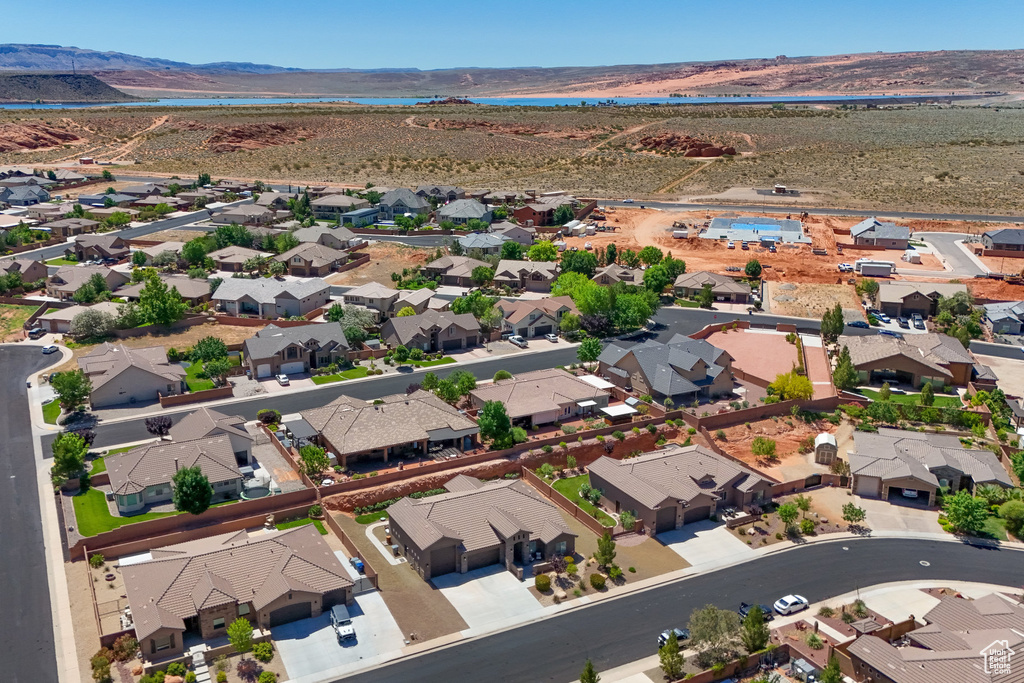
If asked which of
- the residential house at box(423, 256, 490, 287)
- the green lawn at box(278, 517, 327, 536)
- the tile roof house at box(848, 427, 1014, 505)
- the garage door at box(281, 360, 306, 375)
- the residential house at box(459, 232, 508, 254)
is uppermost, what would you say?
the residential house at box(459, 232, 508, 254)

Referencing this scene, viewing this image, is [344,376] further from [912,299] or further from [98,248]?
[912,299]

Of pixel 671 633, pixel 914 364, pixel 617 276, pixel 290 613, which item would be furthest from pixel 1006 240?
Answer: pixel 290 613

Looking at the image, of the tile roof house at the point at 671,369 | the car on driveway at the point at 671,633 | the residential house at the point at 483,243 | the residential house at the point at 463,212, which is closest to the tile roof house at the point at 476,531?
the car on driveway at the point at 671,633

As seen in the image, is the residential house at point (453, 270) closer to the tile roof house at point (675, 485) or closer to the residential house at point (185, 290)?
the residential house at point (185, 290)

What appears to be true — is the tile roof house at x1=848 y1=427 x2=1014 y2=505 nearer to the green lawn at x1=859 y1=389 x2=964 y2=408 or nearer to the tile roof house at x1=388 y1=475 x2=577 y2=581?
the green lawn at x1=859 y1=389 x2=964 y2=408

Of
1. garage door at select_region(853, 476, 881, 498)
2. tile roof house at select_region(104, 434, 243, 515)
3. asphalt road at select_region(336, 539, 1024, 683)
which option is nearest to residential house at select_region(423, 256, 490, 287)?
tile roof house at select_region(104, 434, 243, 515)

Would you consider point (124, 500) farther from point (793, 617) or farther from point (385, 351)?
point (793, 617)

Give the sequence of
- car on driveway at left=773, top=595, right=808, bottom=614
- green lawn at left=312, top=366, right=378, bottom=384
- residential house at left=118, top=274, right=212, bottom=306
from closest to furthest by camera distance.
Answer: car on driveway at left=773, top=595, right=808, bottom=614, green lawn at left=312, top=366, right=378, bottom=384, residential house at left=118, top=274, right=212, bottom=306
